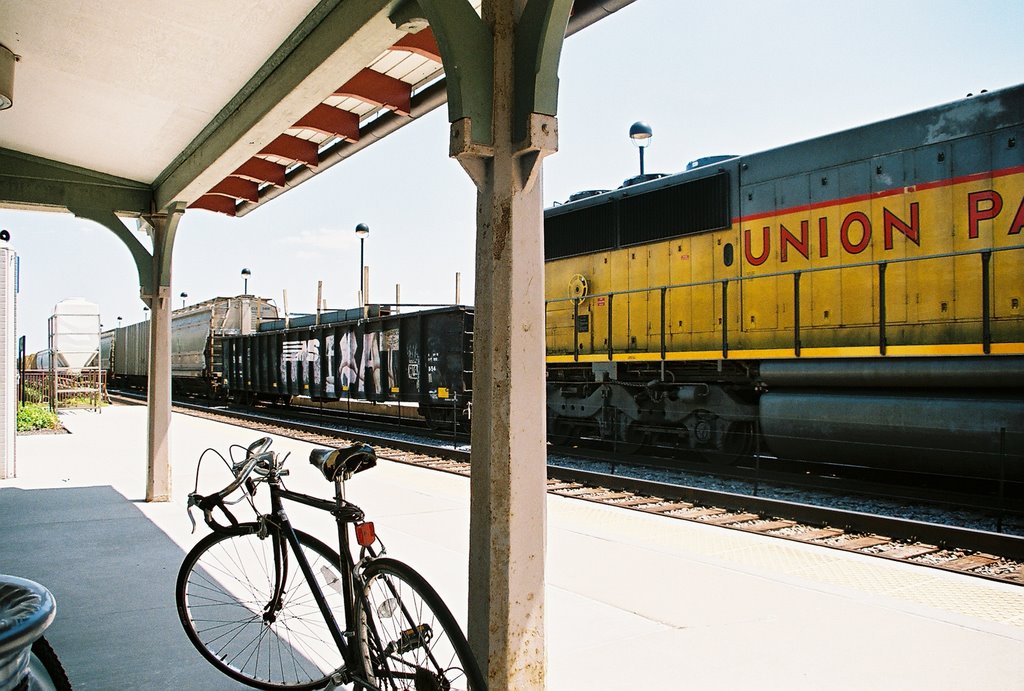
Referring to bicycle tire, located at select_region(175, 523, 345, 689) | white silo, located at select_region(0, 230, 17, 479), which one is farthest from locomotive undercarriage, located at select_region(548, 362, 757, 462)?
white silo, located at select_region(0, 230, 17, 479)

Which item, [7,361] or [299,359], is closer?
[7,361]

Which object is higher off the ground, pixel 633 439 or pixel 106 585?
pixel 633 439

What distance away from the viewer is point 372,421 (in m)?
18.3

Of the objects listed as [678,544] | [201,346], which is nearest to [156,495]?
[678,544]

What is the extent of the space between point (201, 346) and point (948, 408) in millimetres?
27376

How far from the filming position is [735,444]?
10469 mm

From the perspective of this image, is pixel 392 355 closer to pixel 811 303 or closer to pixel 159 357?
pixel 159 357

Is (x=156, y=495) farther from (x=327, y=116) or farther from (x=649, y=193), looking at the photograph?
(x=649, y=193)

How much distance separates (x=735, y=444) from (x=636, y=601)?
662 cm

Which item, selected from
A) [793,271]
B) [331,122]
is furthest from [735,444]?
[331,122]

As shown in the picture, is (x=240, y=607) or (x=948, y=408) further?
(x=948, y=408)

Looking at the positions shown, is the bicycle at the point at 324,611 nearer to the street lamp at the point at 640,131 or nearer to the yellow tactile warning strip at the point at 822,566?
the yellow tactile warning strip at the point at 822,566

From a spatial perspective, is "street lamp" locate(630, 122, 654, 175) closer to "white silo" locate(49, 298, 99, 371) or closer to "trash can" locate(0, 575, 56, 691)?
"trash can" locate(0, 575, 56, 691)

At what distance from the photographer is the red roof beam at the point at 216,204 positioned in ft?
26.5
